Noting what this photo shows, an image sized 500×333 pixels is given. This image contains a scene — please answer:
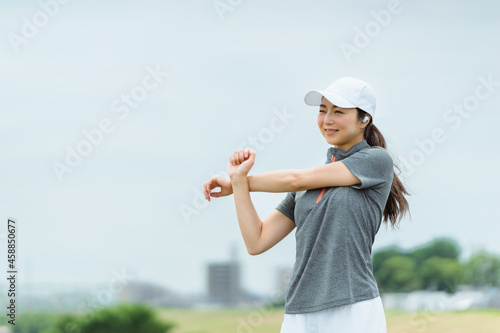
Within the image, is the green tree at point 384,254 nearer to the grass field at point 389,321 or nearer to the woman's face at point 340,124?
the grass field at point 389,321

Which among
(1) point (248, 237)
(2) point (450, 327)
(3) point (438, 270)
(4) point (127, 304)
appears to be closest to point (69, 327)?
(4) point (127, 304)

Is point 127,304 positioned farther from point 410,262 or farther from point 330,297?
point 330,297

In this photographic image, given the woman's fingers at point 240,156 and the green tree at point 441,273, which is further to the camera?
the green tree at point 441,273

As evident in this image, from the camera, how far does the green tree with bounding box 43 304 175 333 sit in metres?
10.0

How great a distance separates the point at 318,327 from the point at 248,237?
15.6 inches

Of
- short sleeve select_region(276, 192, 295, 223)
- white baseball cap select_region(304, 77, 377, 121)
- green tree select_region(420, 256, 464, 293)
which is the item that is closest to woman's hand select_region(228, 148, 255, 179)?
short sleeve select_region(276, 192, 295, 223)

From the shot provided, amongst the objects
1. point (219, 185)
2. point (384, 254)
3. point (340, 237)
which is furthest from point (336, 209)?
point (384, 254)

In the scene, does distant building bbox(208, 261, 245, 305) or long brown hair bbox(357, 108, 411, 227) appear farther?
distant building bbox(208, 261, 245, 305)

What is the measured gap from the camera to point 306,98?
2129mm

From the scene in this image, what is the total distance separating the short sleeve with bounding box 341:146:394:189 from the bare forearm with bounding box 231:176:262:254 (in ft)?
1.13

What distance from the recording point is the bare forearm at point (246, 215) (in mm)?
2102

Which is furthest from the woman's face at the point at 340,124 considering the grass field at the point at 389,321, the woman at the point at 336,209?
the grass field at the point at 389,321

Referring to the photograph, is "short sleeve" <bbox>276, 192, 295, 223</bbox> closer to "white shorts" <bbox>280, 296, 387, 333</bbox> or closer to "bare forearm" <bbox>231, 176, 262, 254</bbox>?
"bare forearm" <bbox>231, 176, 262, 254</bbox>

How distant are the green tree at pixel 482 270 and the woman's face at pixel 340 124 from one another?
1019cm
